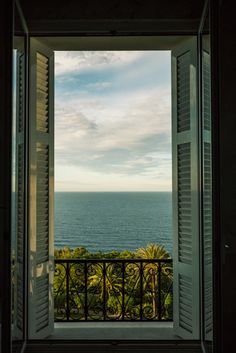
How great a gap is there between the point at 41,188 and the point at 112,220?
114 feet

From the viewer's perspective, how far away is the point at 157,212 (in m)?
36.3

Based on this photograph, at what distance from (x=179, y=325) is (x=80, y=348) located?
706 mm

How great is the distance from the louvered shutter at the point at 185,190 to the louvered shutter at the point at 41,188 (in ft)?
2.97

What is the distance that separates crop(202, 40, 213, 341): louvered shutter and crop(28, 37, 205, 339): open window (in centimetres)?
13

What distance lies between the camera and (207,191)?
2273mm

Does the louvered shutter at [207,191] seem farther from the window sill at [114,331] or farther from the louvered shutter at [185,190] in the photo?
the window sill at [114,331]

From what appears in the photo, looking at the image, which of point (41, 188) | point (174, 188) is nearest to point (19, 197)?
point (41, 188)
